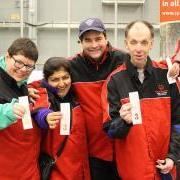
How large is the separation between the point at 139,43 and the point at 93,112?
0.54 m

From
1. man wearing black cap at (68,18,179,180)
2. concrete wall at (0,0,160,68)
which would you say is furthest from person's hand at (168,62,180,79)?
concrete wall at (0,0,160,68)

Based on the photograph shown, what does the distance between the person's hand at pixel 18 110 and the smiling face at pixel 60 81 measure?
16.0 inches

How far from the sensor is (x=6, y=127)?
217 cm

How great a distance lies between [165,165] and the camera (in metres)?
2.30

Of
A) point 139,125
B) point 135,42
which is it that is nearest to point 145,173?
point 139,125

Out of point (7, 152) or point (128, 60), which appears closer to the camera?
point (7, 152)

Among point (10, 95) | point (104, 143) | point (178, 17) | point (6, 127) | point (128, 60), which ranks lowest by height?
point (104, 143)

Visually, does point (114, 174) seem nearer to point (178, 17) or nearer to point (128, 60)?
point (128, 60)

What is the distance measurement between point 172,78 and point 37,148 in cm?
87

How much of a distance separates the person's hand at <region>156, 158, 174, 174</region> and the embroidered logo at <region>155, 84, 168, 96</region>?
1.22ft

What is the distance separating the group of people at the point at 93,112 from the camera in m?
2.21

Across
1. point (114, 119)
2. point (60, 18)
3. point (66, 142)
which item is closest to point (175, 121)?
point (114, 119)

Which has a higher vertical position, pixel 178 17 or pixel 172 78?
pixel 178 17

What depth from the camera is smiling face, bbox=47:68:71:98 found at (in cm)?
244
